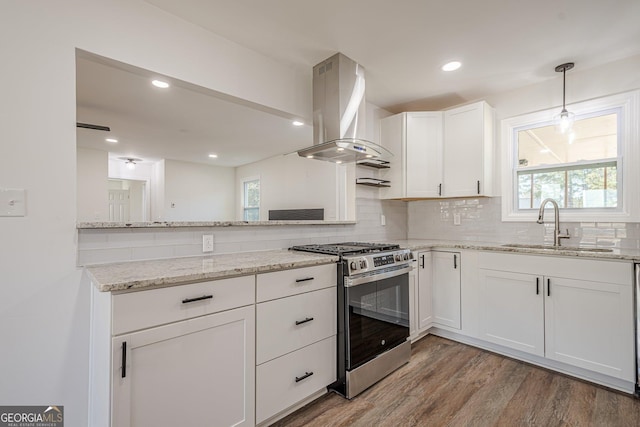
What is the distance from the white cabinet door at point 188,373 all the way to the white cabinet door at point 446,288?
6.65 feet

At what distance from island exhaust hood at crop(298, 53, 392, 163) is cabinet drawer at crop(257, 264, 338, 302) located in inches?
38.6

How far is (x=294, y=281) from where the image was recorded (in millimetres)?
1742

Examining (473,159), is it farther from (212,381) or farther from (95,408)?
(95,408)

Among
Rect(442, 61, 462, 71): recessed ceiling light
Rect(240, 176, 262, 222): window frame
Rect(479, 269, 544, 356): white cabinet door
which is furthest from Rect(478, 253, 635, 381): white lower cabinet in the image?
Rect(240, 176, 262, 222): window frame

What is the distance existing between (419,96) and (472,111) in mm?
548

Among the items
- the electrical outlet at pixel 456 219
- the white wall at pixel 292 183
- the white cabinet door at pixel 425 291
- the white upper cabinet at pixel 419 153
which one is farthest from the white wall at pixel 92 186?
the electrical outlet at pixel 456 219

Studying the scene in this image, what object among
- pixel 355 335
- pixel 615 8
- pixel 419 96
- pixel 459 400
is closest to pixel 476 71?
pixel 419 96

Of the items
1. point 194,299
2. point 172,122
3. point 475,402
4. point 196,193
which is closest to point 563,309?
point 475,402

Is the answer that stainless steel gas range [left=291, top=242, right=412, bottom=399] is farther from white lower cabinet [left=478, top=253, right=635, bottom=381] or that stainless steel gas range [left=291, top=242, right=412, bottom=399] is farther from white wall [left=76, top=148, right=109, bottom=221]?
white wall [left=76, top=148, right=109, bottom=221]

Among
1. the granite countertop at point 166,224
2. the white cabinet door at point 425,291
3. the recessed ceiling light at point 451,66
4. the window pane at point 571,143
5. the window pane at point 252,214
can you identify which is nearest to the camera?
the granite countertop at point 166,224

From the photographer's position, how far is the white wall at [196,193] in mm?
4387

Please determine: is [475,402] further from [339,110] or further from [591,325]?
[339,110]

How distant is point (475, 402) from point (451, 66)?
2.53 metres

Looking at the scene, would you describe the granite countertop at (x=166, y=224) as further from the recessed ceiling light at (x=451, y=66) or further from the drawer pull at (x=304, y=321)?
the recessed ceiling light at (x=451, y=66)
